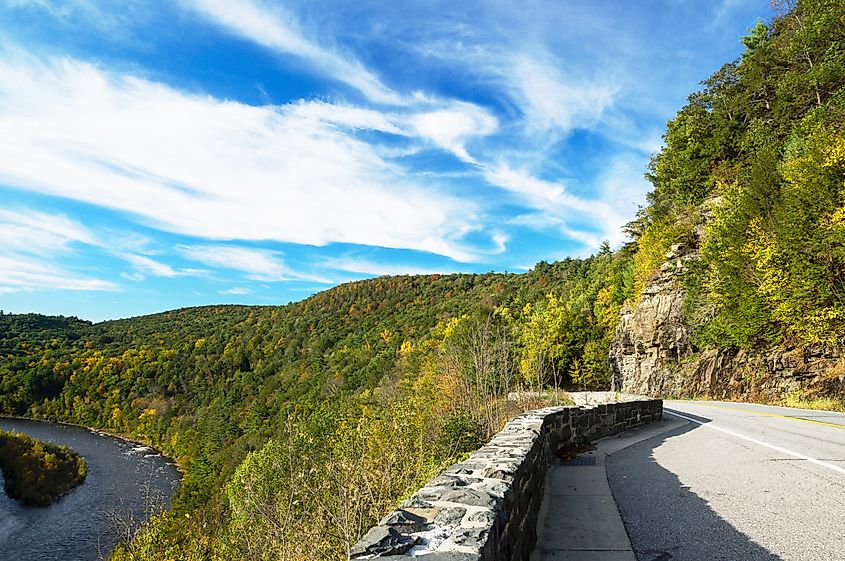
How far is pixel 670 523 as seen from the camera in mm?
4266

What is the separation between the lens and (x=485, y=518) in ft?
8.36

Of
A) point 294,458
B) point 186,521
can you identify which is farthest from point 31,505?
point 294,458

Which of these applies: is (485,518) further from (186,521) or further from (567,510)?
(186,521)

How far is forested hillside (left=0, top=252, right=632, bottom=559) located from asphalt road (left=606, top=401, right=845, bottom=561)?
5.41 metres

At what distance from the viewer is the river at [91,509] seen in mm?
43750

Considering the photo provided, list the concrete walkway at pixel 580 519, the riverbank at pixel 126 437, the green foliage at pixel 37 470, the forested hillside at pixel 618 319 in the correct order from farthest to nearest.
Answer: the riverbank at pixel 126 437 → the green foliage at pixel 37 470 → the forested hillside at pixel 618 319 → the concrete walkway at pixel 580 519

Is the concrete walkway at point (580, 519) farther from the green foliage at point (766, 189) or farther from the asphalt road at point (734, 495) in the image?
the green foliage at point (766, 189)

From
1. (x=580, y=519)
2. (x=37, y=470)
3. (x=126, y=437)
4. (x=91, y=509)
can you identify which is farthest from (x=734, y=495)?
(x=126, y=437)

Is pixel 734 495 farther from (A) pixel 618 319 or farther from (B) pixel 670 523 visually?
(A) pixel 618 319

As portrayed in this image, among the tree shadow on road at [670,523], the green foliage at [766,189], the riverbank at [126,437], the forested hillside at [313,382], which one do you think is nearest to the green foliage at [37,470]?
the riverbank at [126,437]

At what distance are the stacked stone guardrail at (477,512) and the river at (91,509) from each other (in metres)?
29.4

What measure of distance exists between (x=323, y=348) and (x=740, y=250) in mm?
76353

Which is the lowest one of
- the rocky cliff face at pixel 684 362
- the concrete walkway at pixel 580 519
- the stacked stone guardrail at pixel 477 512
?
the concrete walkway at pixel 580 519

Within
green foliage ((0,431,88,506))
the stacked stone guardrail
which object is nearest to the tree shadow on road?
the stacked stone guardrail
